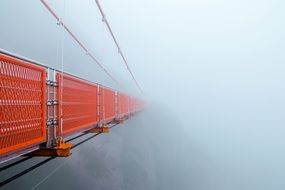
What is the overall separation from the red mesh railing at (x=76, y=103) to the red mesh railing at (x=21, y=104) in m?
0.56

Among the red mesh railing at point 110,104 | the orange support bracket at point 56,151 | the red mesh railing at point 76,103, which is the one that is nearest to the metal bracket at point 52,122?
the red mesh railing at point 76,103

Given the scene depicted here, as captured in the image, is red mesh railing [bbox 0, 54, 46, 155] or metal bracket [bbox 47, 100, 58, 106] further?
metal bracket [bbox 47, 100, 58, 106]

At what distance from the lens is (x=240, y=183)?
4216 cm

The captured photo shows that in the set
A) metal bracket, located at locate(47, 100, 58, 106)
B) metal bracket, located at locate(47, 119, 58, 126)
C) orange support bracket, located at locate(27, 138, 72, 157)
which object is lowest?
orange support bracket, located at locate(27, 138, 72, 157)

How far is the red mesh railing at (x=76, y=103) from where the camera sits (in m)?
4.05

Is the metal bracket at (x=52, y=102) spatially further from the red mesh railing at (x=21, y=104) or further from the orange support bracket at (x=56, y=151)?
the orange support bracket at (x=56, y=151)

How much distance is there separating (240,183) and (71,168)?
101 ft

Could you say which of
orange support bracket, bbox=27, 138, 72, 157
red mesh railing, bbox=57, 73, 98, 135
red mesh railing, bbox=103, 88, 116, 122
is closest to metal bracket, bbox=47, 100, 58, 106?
red mesh railing, bbox=57, 73, 98, 135

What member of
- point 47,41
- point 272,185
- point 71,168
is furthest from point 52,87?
point 272,185

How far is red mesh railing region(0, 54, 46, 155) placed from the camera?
2.43 metres

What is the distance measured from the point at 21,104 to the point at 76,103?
213cm

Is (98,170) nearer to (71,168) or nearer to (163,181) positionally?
(71,168)

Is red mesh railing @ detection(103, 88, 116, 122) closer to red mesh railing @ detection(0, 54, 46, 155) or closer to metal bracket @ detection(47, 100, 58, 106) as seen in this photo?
metal bracket @ detection(47, 100, 58, 106)

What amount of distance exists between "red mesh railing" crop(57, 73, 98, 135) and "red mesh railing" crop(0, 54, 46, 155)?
1.83 ft
